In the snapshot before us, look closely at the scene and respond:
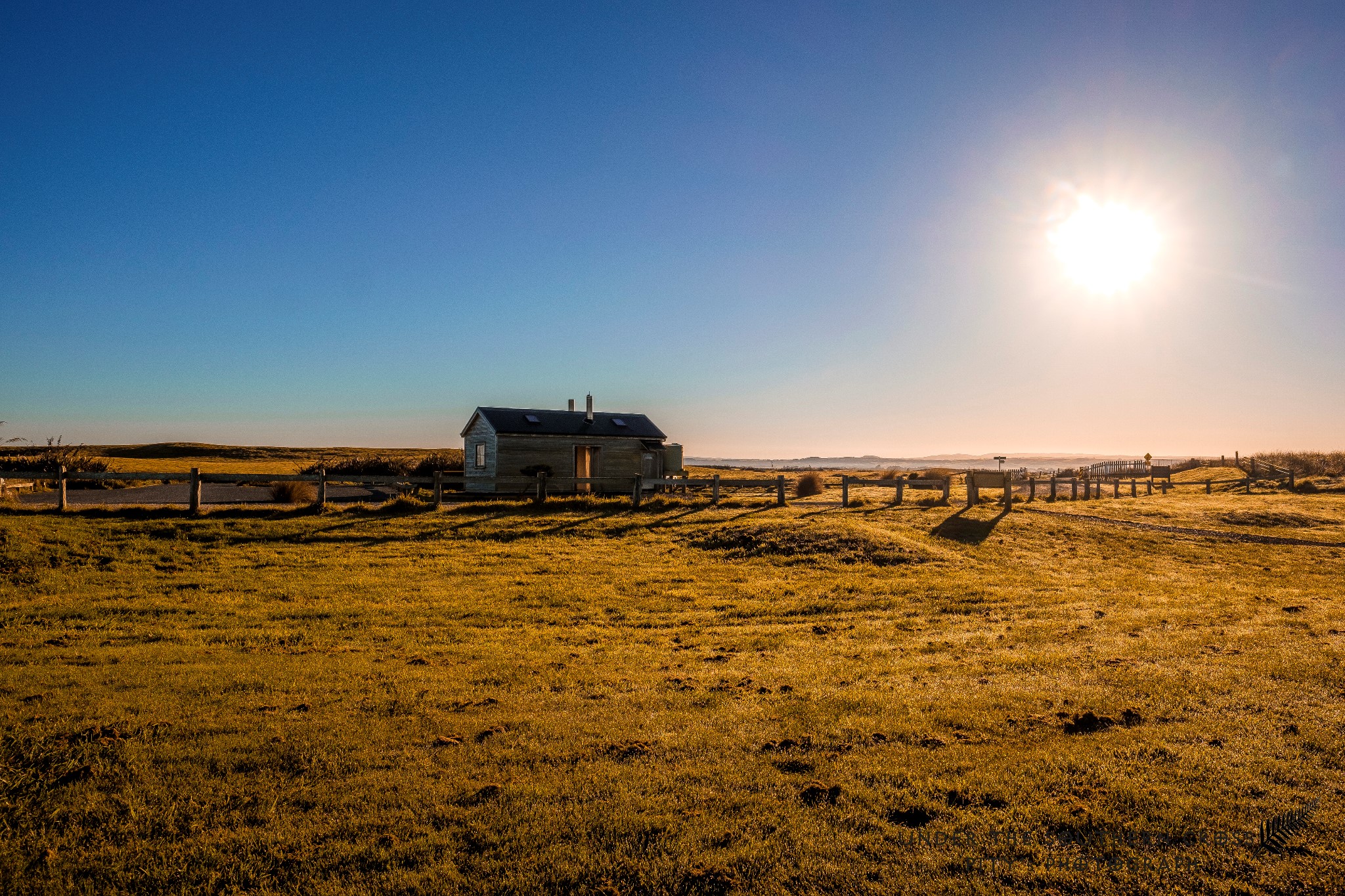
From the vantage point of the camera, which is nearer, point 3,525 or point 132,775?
point 132,775

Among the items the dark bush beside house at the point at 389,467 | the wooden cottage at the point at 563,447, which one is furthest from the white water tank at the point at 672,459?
the dark bush beside house at the point at 389,467

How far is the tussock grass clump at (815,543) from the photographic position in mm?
16297

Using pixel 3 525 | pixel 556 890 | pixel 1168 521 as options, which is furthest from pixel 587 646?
pixel 1168 521

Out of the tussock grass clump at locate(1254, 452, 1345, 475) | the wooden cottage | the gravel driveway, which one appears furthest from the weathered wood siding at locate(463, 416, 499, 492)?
the tussock grass clump at locate(1254, 452, 1345, 475)

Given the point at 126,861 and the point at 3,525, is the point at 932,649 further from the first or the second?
the point at 3,525

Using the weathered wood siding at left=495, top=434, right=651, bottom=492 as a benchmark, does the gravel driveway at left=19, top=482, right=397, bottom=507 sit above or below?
below

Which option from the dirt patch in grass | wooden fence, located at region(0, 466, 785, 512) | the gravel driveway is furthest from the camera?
the gravel driveway

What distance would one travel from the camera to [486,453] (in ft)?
115

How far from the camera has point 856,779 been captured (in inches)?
200

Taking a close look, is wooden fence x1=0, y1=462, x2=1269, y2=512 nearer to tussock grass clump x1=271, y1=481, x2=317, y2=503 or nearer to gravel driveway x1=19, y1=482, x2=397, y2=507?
tussock grass clump x1=271, y1=481, x2=317, y2=503

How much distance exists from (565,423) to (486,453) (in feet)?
13.9

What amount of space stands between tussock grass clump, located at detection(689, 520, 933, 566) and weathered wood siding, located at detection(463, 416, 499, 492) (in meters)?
17.1

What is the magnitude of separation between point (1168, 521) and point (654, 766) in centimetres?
2512

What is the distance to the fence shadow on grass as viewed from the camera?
63.5 feet
